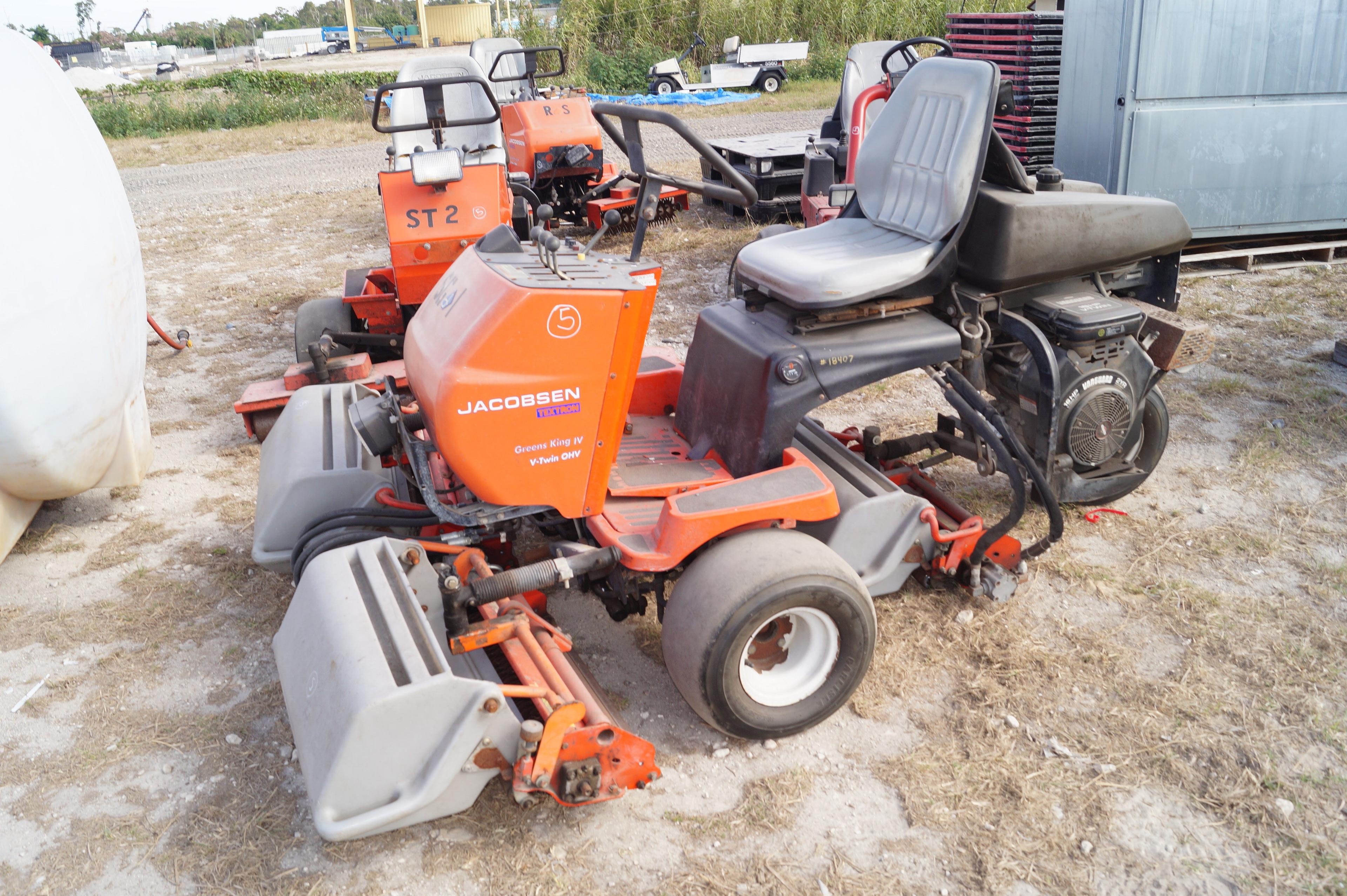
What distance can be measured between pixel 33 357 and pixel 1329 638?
4.41 metres

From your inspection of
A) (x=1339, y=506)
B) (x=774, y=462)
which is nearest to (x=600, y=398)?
(x=774, y=462)

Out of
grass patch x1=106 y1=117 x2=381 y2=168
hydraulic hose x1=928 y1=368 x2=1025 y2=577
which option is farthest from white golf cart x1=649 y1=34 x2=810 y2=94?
hydraulic hose x1=928 y1=368 x2=1025 y2=577

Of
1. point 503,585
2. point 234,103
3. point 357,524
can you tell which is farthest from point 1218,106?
point 234,103

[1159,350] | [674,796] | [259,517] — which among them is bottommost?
[674,796]

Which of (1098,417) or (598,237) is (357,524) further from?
(1098,417)

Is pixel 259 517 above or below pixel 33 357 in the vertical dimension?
below

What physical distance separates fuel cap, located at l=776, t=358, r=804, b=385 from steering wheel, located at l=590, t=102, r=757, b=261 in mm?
486

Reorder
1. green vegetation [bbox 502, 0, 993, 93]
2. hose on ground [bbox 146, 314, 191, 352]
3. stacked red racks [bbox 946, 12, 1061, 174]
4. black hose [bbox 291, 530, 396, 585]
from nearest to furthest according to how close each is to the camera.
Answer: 1. black hose [bbox 291, 530, 396, 585]
2. hose on ground [bbox 146, 314, 191, 352]
3. stacked red racks [bbox 946, 12, 1061, 174]
4. green vegetation [bbox 502, 0, 993, 93]

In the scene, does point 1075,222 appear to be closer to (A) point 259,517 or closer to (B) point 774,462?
(B) point 774,462

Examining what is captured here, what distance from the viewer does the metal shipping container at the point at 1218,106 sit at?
611cm

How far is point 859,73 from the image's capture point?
7434 millimetres

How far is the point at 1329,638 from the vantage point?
3076 mm

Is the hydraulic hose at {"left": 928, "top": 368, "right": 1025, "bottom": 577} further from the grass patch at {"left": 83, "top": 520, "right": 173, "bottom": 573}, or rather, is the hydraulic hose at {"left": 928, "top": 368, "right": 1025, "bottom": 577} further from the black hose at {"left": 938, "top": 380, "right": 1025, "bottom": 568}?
the grass patch at {"left": 83, "top": 520, "right": 173, "bottom": 573}

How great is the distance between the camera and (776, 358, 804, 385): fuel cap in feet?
9.80
